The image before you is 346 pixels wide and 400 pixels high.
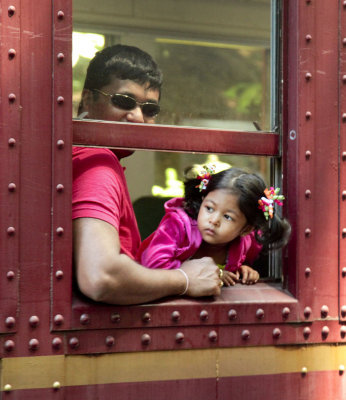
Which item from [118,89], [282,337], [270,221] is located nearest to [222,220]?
[270,221]

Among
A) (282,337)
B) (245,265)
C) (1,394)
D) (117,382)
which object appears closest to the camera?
(1,394)

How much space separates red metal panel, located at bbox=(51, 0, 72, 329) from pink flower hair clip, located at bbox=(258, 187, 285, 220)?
688 mm

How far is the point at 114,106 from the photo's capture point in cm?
196

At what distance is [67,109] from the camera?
167 centimetres

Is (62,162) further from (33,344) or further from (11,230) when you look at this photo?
(33,344)

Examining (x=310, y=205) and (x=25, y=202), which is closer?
(x=25, y=202)

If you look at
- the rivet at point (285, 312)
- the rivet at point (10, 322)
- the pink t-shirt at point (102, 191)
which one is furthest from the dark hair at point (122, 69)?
the rivet at point (285, 312)

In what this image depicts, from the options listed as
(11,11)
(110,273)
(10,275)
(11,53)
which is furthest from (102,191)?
(11,11)

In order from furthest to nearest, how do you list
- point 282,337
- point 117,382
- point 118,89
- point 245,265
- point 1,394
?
point 245,265 → point 118,89 → point 282,337 → point 117,382 → point 1,394

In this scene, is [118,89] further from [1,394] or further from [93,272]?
[1,394]

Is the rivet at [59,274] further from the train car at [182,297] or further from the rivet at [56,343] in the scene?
the rivet at [56,343]

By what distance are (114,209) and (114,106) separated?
409 millimetres

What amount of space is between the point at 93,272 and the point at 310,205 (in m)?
0.78

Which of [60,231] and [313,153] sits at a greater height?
[313,153]
